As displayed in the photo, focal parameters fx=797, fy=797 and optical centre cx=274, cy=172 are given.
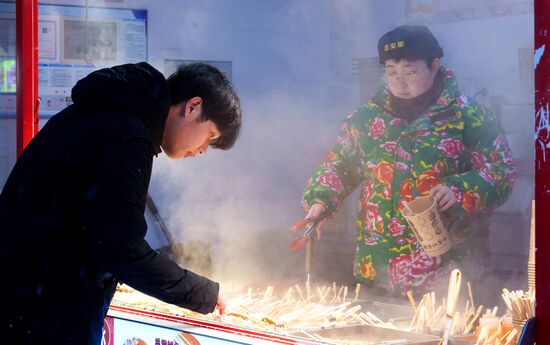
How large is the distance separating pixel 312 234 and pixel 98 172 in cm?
187

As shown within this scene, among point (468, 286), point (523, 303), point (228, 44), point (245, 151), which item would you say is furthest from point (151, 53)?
point (523, 303)

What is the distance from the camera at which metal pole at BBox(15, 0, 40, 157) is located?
12.8 ft

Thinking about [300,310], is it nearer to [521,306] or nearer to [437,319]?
[437,319]

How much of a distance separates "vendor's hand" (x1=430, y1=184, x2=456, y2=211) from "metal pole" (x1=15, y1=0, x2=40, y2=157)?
2.02 metres

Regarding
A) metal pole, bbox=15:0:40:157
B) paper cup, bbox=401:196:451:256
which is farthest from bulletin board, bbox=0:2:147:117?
paper cup, bbox=401:196:451:256

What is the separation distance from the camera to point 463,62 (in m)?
3.28

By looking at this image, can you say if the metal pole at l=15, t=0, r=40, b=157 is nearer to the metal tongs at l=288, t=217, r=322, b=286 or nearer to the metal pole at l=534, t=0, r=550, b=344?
the metal tongs at l=288, t=217, r=322, b=286

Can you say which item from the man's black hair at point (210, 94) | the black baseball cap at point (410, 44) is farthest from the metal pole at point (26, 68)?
the man's black hair at point (210, 94)

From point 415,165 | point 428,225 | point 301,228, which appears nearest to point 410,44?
point 415,165

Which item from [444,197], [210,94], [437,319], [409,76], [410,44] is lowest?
[437,319]

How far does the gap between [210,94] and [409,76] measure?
4.41 feet

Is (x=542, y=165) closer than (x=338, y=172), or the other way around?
(x=542, y=165)

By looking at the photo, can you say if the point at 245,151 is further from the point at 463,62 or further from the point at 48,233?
the point at 48,233

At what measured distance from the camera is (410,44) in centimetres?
336
